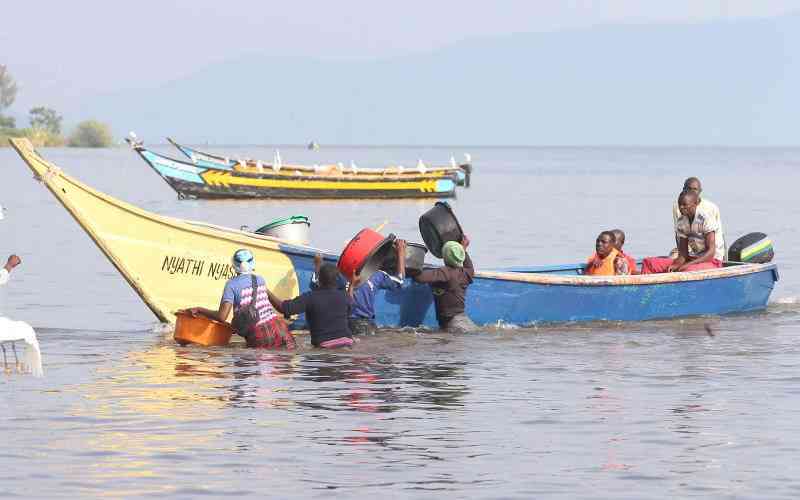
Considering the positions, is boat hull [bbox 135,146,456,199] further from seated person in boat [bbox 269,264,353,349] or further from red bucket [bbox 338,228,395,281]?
seated person in boat [bbox 269,264,353,349]

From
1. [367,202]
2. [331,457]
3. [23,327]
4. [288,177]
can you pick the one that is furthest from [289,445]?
[367,202]

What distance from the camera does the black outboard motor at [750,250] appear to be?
21266 mm

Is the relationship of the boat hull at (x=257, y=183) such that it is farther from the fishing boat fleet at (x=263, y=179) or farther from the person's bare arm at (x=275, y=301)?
the person's bare arm at (x=275, y=301)

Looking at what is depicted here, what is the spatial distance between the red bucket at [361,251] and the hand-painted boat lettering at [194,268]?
4.65 feet

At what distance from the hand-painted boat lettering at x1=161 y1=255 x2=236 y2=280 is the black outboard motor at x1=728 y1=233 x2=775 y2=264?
7.47 meters

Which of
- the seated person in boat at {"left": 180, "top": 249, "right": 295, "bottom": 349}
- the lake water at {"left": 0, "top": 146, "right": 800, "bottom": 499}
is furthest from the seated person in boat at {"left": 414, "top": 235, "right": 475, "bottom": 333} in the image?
the seated person in boat at {"left": 180, "top": 249, "right": 295, "bottom": 349}

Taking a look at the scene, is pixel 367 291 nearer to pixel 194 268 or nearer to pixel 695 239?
pixel 194 268

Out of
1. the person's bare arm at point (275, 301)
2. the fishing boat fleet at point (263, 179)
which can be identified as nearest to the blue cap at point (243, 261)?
the person's bare arm at point (275, 301)

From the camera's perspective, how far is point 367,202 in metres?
61.2

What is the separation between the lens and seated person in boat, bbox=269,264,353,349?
15.7m

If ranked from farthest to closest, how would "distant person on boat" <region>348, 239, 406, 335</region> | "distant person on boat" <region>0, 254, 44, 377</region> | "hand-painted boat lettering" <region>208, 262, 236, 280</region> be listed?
"hand-painted boat lettering" <region>208, 262, 236, 280</region> < "distant person on boat" <region>348, 239, 406, 335</region> < "distant person on boat" <region>0, 254, 44, 377</region>

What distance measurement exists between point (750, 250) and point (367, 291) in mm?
6791

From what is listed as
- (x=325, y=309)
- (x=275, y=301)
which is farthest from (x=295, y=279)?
(x=325, y=309)

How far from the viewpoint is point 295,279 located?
1738 cm
